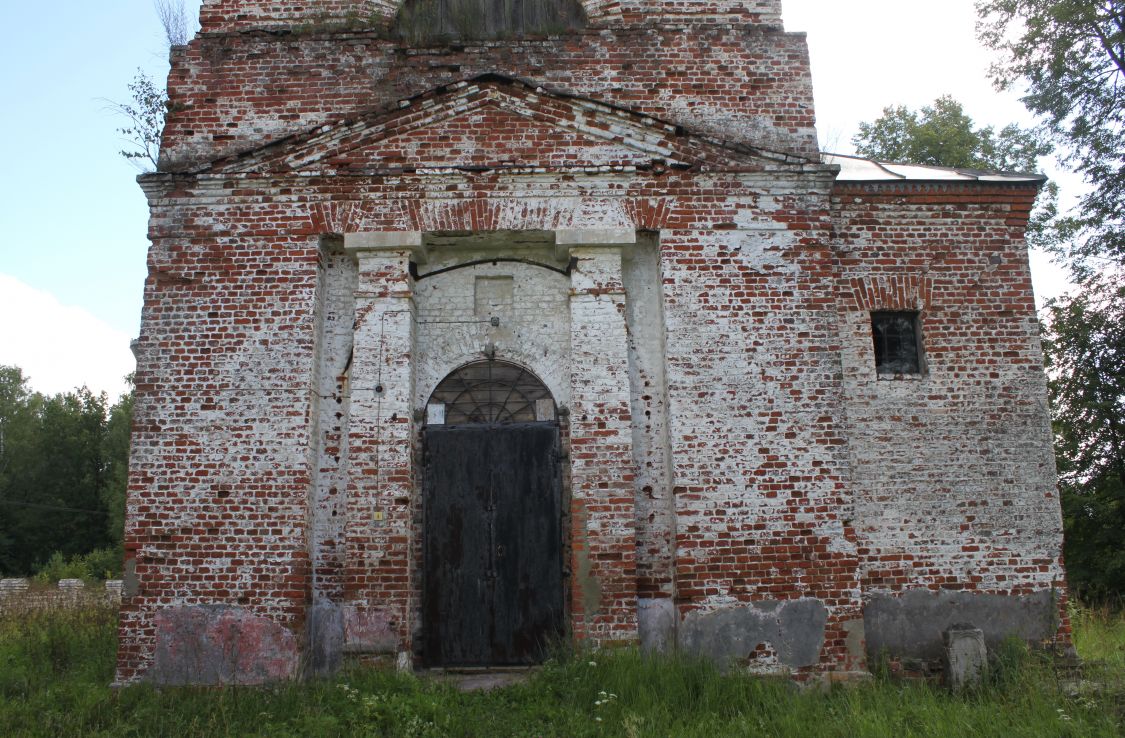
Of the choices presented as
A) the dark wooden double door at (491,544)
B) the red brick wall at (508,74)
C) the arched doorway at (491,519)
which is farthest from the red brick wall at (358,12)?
the dark wooden double door at (491,544)

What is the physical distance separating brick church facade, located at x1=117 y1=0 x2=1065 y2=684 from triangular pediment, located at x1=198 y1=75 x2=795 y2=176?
3cm

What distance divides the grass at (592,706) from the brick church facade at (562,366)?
0.53m

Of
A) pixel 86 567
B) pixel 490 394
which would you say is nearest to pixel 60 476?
pixel 86 567

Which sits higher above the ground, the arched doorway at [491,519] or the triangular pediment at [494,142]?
the triangular pediment at [494,142]

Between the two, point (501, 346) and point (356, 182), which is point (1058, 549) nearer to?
point (501, 346)

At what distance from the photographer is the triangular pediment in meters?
7.87

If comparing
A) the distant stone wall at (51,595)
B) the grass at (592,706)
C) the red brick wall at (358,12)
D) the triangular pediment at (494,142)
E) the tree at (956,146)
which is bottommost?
the grass at (592,706)

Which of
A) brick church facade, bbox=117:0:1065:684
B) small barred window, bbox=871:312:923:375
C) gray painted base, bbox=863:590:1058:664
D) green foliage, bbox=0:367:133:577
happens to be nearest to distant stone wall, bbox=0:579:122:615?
brick church facade, bbox=117:0:1065:684

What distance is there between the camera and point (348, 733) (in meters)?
5.64

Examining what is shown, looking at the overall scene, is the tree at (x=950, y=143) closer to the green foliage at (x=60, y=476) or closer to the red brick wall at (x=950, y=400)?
the red brick wall at (x=950, y=400)

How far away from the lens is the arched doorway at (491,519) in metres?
7.47

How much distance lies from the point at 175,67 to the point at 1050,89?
12857mm

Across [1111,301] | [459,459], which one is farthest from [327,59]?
[1111,301]

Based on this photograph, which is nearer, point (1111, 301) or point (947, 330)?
point (947, 330)
